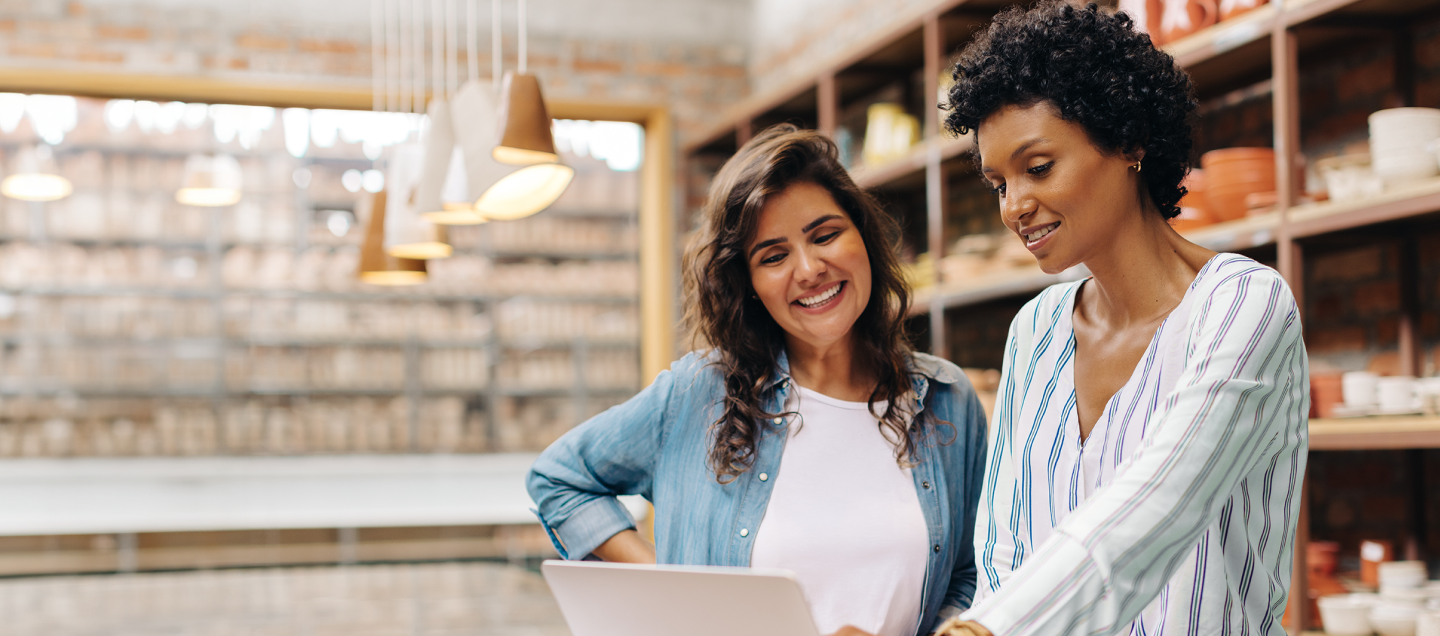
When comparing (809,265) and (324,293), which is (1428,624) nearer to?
(809,265)

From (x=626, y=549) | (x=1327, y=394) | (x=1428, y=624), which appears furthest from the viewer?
(x=1327, y=394)

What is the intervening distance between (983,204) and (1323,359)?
1.54 meters

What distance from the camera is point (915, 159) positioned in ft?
12.4

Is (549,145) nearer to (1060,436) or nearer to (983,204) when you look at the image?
(1060,436)

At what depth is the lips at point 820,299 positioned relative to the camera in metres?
1.40

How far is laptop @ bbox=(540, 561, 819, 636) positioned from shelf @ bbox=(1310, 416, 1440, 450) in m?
1.61

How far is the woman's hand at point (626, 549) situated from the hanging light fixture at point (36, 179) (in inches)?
225

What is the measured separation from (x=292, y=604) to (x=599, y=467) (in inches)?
67.1

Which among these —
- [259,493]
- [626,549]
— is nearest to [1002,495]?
[626,549]

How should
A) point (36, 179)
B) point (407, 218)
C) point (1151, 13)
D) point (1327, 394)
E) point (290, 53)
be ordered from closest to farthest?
point (1327, 394)
point (1151, 13)
point (407, 218)
point (290, 53)
point (36, 179)

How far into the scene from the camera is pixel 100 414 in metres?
6.09

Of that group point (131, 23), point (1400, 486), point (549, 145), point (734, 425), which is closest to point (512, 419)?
point (131, 23)

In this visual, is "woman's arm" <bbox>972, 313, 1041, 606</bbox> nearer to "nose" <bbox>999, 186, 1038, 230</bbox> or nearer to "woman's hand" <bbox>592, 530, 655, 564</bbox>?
"nose" <bbox>999, 186, 1038, 230</bbox>

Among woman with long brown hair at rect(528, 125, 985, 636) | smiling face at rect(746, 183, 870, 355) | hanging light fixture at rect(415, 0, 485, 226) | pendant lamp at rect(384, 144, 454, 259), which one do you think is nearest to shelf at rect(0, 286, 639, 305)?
pendant lamp at rect(384, 144, 454, 259)
